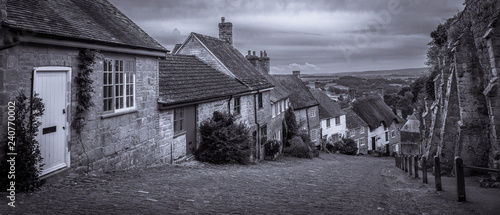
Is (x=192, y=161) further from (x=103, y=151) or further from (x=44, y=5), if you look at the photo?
(x=44, y=5)

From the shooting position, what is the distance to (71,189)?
23.9 ft

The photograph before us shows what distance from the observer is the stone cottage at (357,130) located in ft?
144

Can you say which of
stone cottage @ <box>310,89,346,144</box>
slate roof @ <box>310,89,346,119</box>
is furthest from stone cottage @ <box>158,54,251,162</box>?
slate roof @ <box>310,89,346,119</box>

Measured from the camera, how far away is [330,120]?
40.6 meters

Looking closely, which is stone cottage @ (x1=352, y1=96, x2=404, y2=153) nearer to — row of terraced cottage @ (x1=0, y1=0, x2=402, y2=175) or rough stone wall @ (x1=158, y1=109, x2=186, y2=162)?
row of terraced cottage @ (x1=0, y1=0, x2=402, y2=175)

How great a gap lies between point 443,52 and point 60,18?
16.8 m

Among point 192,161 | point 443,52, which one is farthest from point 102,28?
point 443,52

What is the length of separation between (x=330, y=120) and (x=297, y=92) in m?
6.54

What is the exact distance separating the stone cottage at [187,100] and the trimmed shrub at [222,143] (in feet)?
1.21

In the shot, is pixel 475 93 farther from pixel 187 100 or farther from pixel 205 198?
pixel 187 100

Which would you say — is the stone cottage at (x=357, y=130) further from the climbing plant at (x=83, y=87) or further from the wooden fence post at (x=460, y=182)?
the climbing plant at (x=83, y=87)

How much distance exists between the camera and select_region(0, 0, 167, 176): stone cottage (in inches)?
273

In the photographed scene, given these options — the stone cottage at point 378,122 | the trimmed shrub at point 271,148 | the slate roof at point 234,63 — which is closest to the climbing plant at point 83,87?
the slate roof at point 234,63

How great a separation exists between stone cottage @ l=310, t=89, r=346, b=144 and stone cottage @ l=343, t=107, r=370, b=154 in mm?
952
